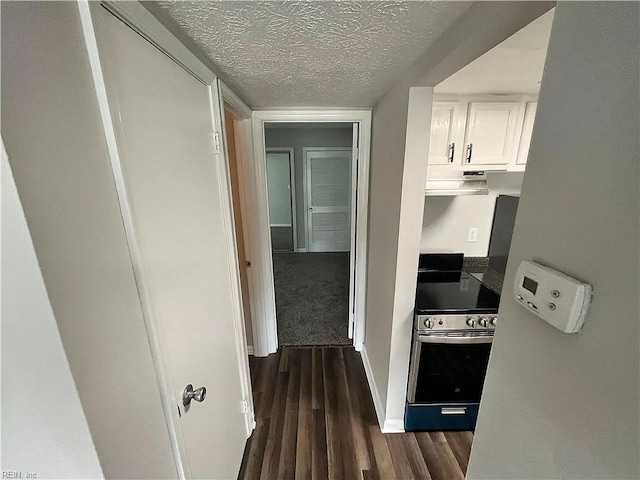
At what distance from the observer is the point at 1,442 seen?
1.47 feet

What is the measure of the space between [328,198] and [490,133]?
11.4 ft

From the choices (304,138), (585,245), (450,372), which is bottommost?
(450,372)

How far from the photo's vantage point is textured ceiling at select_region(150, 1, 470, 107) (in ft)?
2.23

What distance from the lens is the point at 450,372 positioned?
5.15 feet

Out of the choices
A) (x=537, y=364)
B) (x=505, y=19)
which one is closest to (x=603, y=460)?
(x=537, y=364)

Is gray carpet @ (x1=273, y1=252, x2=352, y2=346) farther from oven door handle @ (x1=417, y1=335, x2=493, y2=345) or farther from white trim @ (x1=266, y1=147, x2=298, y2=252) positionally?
oven door handle @ (x1=417, y1=335, x2=493, y2=345)

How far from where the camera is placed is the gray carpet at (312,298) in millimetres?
2650

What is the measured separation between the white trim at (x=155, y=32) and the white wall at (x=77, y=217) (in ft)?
0.40

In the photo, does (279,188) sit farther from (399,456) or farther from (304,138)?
(399,456)

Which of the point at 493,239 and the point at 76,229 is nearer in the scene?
the point at 76,229

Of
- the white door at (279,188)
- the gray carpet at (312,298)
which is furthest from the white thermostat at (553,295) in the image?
the white door at (279,188)

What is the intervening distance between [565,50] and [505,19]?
0.25 meters

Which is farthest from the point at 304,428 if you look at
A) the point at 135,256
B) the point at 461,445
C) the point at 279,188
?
the point at 279,188

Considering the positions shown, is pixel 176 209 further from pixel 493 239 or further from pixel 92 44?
pixel 493 239
